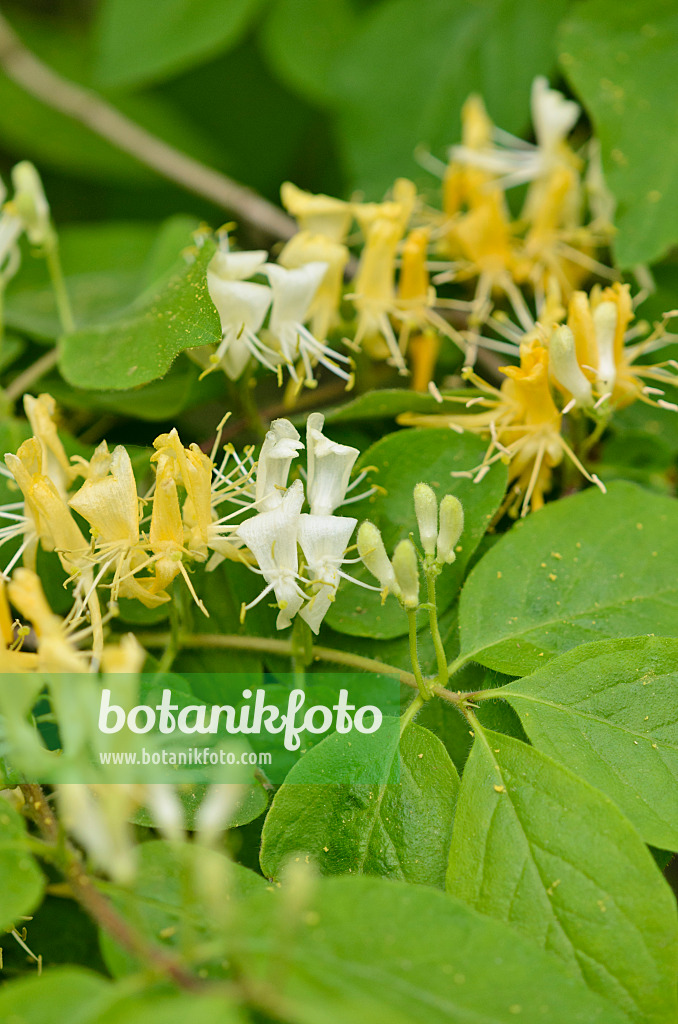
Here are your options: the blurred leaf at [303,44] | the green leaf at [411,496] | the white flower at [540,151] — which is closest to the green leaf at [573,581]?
the green leaf at [411,496]

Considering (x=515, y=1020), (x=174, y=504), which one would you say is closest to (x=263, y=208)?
(x=174, y=504)

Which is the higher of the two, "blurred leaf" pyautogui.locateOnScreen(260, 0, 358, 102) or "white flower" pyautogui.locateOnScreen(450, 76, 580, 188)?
"blurred leaf" pyautogui.locateOnScreen(260, 0, 358, 102)

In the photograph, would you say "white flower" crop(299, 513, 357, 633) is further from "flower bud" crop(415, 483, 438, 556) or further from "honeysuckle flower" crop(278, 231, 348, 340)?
"honeysuckle flower" crop(278, 231, 348, 340)

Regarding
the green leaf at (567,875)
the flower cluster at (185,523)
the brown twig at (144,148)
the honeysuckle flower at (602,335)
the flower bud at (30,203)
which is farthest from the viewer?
the brown twig at (144,148)

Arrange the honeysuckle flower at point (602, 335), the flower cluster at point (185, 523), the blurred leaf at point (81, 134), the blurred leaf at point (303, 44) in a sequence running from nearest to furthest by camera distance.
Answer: the flower cluster at point (185, 523) < the honeysuckle flower at point (602, 335) < the blurred leaf at point (303, 44) < the blurred leaf at point (81, 134)

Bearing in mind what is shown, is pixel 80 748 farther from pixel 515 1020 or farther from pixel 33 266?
pixel 33 266

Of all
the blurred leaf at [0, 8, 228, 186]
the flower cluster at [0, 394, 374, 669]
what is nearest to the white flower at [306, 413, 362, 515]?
the flower cluster at [0, 394, 374, 669]

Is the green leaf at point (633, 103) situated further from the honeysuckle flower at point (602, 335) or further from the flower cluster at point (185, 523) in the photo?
the flower cluster at point (185, 523)
